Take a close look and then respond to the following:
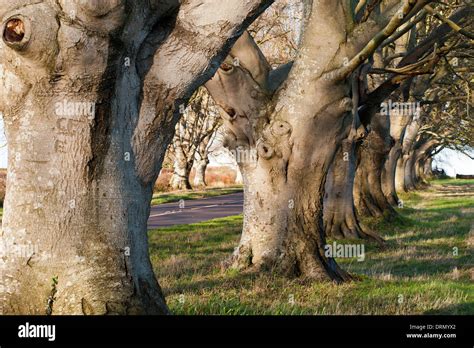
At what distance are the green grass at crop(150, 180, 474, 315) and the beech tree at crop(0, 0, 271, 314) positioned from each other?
133 centimetres

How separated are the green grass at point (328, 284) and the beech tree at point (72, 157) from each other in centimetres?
133

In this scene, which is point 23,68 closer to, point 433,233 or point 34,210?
point 34,210

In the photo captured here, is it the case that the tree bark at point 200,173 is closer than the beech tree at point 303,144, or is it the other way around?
the beech tree at point 303,144

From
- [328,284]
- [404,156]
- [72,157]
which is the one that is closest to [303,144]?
[328,284]

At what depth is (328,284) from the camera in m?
8.18

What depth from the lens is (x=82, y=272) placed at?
4.45 metres

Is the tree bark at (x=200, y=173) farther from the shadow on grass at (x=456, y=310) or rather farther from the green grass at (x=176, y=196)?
the shadow on grass at (x=456, y=310)

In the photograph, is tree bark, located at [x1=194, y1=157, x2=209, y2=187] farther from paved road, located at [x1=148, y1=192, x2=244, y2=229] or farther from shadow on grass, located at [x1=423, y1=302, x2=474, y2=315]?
shadow on grass, located at [x1=423, y1=302, x2=474, y2=315]

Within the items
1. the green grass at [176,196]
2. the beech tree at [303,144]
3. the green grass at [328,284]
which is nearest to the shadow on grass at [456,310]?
the green grass at [328,284]

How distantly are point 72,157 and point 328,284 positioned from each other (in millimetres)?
4670

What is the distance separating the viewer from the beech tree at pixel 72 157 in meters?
4.33

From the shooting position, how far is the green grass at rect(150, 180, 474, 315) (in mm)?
6539

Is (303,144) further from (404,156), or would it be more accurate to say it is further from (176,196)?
(404,156)

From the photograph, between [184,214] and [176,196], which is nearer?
[184,214]
